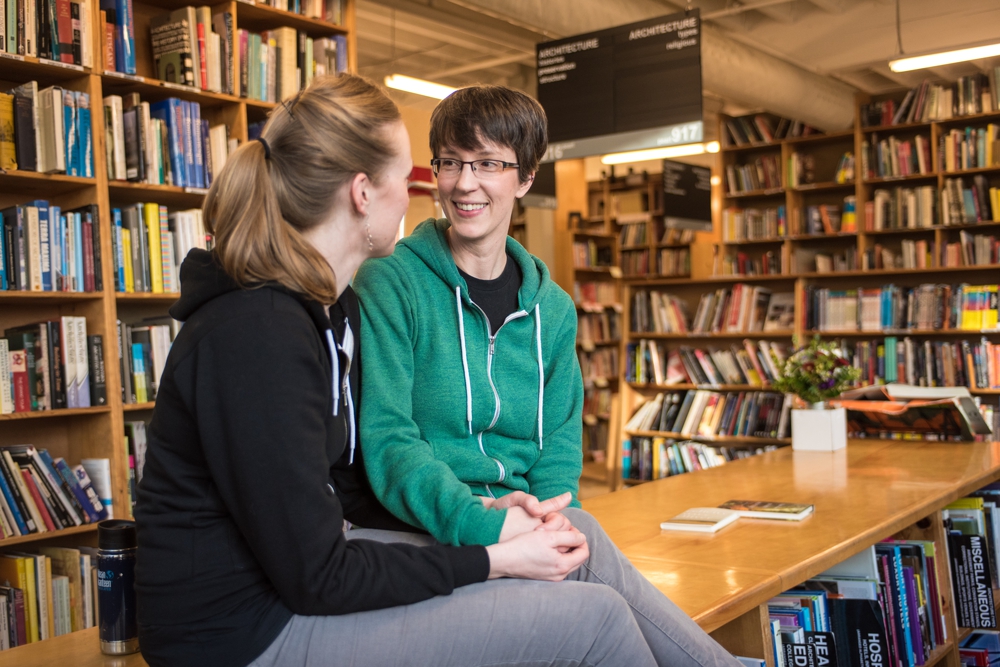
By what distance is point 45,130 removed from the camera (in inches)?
116

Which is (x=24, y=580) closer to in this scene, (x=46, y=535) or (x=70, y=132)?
(x=46, y=535)

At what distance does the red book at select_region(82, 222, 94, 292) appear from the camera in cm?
305

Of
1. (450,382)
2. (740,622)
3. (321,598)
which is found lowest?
(740,622)

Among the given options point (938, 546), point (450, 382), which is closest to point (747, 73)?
point (938, 546)

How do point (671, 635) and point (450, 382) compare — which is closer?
point (671, 635)

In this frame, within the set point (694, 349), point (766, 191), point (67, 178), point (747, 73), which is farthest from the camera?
point (766, 191)

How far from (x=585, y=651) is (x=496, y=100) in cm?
99

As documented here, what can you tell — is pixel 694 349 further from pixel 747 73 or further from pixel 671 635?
pixel 671 635

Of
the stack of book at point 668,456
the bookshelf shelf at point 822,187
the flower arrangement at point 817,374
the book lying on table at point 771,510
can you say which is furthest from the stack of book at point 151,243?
the bookshelf shelf at point 822,187

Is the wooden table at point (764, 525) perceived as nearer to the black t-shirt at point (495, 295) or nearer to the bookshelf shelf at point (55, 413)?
the black t-shirt at point (495, 295)

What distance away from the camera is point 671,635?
143 cm

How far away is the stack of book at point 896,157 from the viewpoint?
22.0 ft

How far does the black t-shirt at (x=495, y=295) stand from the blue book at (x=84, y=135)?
1935 millimetres

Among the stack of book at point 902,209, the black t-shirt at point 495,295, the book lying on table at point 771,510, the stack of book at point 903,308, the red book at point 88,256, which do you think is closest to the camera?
the black t-shirt at point 495,295
